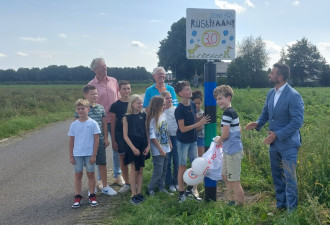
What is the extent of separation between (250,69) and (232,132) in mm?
45349

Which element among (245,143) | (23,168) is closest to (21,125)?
(23,168)

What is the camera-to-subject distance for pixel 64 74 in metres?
90.9

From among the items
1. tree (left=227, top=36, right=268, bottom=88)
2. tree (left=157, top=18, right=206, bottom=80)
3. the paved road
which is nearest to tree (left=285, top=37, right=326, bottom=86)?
tree (left=227, top=36, right=268, bottom=88)

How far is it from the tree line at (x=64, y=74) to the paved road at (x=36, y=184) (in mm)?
80696

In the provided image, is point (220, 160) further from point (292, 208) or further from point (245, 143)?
point (245, 143)

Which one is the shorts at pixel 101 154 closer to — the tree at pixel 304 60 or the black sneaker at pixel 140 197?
the black sneaker at pixel 140 197

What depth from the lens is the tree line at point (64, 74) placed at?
293 ft

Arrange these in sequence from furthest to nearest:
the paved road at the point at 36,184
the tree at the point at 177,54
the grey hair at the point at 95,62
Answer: the tree at the point at 177,54
the grey hair at the point at 95,62
the paved road at the point at 36,184

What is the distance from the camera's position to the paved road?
4379mm

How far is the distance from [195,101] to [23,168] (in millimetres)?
4214

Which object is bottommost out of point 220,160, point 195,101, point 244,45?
point 220,160

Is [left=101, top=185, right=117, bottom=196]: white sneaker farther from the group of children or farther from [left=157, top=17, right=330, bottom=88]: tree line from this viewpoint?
[left=157, top=17, right=330, bottom=88]: tree line

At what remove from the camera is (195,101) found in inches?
207

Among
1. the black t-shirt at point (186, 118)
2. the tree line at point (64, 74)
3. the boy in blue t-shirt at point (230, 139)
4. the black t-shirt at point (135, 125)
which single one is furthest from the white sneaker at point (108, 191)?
the tree line at point (64, 74)
